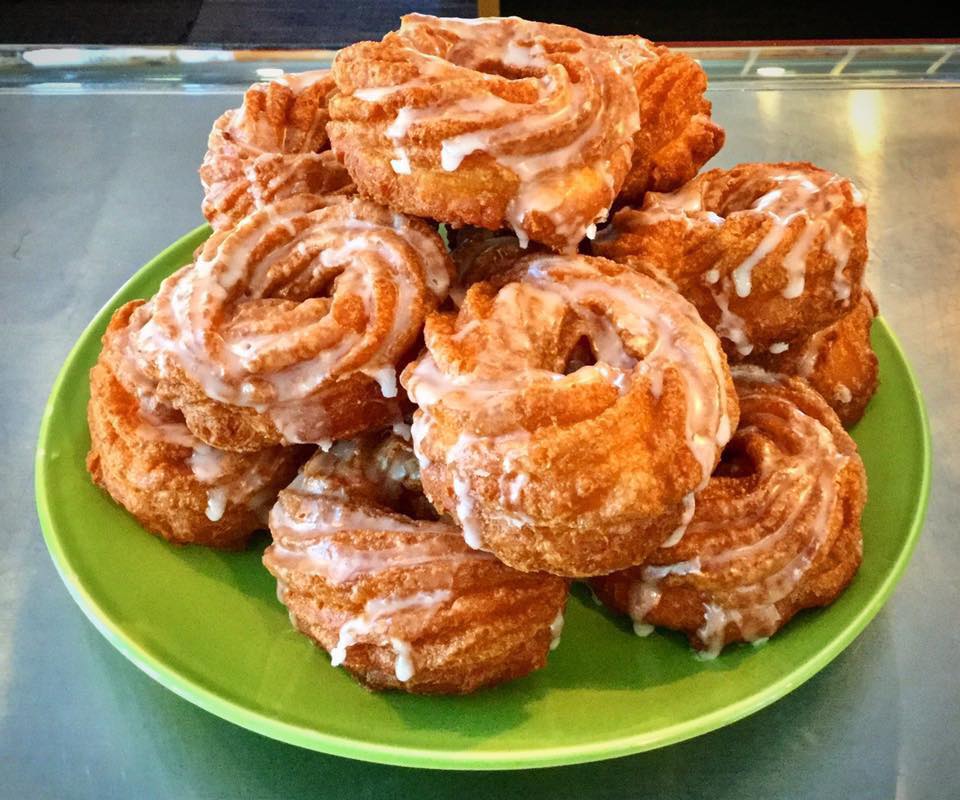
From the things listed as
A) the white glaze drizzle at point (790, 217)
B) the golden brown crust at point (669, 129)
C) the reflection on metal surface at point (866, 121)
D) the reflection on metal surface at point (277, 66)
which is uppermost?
the golden brown crust at point (669, 129)

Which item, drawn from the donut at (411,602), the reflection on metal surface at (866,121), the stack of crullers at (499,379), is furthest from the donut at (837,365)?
the reflection on metal surface at (866,121)

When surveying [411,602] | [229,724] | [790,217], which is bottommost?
[229,724]

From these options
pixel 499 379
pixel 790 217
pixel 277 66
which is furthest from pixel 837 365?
pixel 277 66

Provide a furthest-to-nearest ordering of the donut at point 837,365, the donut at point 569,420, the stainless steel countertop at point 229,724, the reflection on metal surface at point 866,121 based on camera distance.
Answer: the reflection on metal surface at point 866,121, the donut at point 837,365, the stainless steel countertop at point 229,724, the donut at point 569,420

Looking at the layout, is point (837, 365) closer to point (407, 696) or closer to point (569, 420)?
point (569, 420)

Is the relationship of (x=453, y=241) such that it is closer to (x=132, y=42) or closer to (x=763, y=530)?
(x=763, y=530)

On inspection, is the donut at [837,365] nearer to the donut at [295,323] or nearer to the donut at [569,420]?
the donut at [569,420]

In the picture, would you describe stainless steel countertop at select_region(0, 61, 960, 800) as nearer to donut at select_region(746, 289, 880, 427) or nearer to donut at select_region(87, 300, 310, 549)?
donut at select_region(746, 289, 880, 427)

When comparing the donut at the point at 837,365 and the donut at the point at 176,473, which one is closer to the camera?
the donut at the point at 176,473
